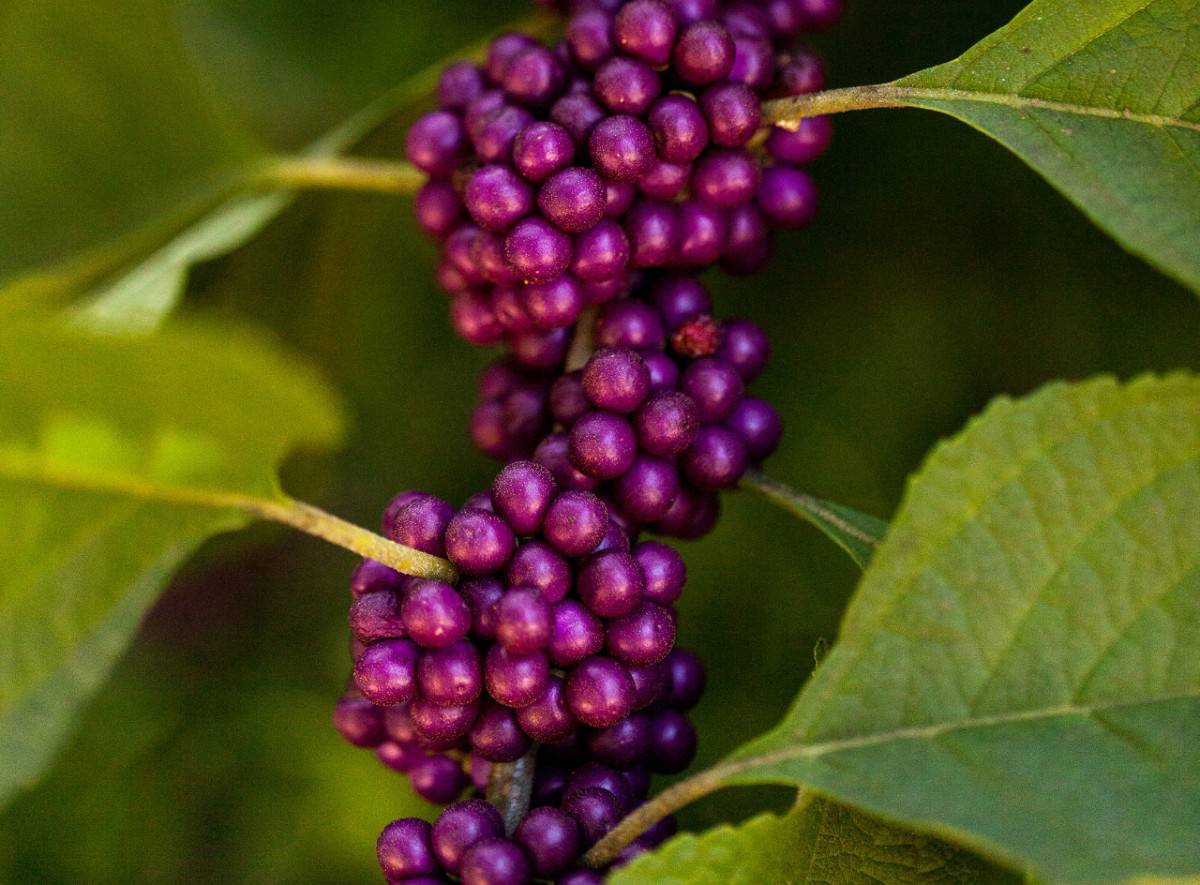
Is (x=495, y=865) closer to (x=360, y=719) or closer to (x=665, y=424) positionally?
(x=360, y=719)

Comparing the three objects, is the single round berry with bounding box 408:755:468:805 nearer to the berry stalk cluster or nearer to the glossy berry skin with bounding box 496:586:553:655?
the berry stalk cluster

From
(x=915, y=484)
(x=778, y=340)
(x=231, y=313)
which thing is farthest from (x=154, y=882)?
(x=915, y=484)

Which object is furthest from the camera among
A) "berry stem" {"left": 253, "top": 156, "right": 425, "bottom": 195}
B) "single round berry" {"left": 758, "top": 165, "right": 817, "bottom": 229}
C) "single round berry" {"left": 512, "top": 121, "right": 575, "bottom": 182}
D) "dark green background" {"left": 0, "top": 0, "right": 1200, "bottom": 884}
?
"dark green background" {"left": 0, "top": 0, "right": 1200, "bottom": 884}

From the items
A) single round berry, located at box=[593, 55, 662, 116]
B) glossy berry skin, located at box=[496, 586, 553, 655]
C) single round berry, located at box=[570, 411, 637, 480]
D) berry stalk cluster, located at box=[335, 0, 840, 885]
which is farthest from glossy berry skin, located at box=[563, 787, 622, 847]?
single round berry, located at box=[593, 55, 662, 116]

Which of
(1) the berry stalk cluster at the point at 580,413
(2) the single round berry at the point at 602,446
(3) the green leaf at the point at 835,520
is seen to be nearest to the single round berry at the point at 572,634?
(1) the berry stalk cluster at the point at 580,413

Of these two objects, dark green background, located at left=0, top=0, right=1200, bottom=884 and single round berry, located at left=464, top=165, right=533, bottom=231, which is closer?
single round berry, located at left=464, top=165, right=533, bottom=231

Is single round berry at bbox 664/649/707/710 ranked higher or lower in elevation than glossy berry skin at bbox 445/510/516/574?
lower

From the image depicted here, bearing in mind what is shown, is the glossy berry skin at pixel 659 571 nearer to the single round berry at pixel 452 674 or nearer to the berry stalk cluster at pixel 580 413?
the berry stalk cluster at pixel 580 413
